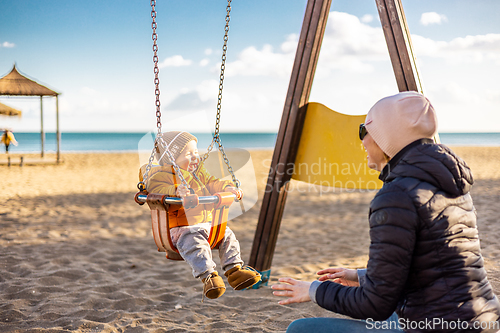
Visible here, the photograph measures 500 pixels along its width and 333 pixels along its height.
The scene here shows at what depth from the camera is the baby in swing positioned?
203 centimetres

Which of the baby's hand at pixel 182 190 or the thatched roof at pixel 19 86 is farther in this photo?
the thatched roof at pixel 19 86

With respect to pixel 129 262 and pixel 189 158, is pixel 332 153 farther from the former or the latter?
pixel 129 262

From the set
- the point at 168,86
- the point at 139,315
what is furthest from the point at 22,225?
the point at 168,86

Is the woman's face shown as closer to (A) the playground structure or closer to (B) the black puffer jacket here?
(B) the black puffer jacket

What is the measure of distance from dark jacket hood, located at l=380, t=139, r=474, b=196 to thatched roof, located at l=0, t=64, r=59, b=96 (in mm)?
15739

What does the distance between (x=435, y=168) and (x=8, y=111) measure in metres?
18.3

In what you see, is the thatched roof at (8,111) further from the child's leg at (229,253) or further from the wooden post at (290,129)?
the child's leg at (229,253)

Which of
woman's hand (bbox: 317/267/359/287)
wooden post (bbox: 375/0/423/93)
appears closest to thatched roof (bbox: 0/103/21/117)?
wooden post (bbox: 375/0/423/93)

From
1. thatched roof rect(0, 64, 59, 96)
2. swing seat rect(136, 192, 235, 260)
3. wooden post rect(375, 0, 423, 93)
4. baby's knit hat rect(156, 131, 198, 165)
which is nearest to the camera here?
swing seat rect(136, 192, 235, 260)

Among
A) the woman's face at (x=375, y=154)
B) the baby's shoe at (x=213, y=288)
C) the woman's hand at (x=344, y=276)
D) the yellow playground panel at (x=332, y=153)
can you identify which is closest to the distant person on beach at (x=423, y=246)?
the woman's face at (x=375, y=154)

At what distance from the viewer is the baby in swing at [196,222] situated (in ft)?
6.64

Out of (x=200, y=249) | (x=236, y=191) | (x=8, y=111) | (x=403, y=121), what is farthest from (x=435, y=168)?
(x=8, y=111)

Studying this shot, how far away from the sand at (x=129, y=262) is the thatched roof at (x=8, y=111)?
9374 millimetres

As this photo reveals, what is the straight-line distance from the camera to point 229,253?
7.24 ft
